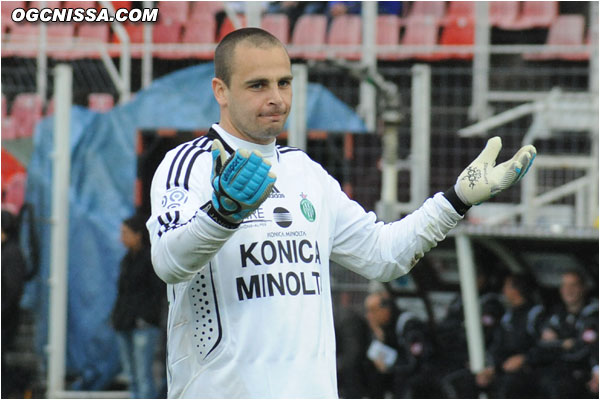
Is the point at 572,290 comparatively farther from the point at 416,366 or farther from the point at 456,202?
the point at 456,202

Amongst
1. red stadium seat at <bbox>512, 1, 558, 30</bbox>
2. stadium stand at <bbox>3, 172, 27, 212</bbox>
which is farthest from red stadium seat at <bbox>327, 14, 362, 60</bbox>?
stadium stand at <bbox>3, 172, 27, 212</bbox>

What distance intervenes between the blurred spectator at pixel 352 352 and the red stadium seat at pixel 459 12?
3.79 m

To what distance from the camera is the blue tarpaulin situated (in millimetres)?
10227

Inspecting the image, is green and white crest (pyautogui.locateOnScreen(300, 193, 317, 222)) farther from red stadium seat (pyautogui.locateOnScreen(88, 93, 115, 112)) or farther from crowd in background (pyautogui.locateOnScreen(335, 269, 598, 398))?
red stadium seat (pyautogui.locateOnScreen(88, 93, 115, 112))

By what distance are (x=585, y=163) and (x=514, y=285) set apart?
3.97ft

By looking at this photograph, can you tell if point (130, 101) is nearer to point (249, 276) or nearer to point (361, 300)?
point (361, 300)

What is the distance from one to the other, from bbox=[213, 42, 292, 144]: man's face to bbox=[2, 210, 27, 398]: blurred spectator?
20.3 feet

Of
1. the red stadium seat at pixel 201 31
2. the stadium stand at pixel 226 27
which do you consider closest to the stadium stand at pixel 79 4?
the red stadium seat at pixel 201 31

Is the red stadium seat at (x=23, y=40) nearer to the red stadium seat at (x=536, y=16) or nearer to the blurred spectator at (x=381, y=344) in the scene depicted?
the blurred spectator at (x=381, y=344)

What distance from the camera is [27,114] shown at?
10.5 m

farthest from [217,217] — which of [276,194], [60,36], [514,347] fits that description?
[60,36]

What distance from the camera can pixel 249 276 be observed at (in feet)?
13.0

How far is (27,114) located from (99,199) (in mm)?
1058

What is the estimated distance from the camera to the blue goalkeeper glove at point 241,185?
3514mm
